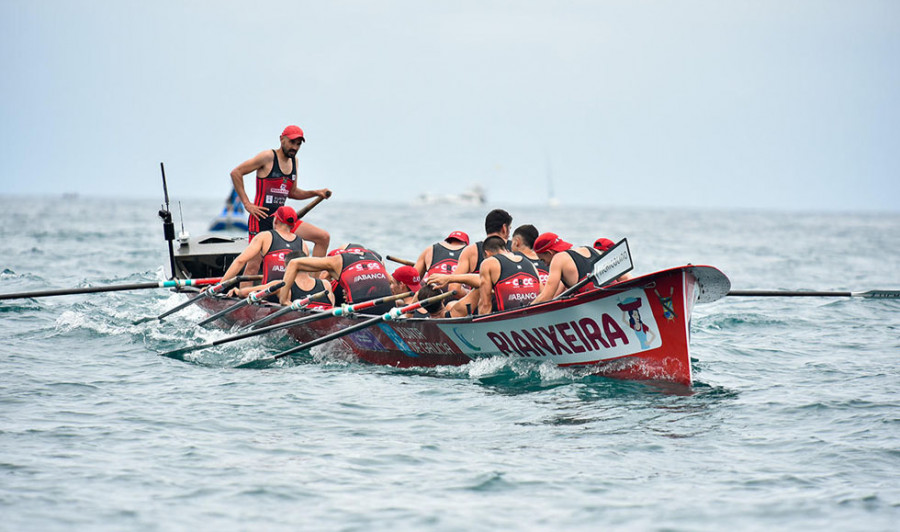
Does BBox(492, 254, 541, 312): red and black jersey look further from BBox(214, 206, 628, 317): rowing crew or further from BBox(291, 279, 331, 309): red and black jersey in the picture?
BBox(291, 279, 331, 309): red and black jersey

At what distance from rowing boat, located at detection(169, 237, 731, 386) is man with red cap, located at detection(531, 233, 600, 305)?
16.4 inches

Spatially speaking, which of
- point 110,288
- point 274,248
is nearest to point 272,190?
point 274,248

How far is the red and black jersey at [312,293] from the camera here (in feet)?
36.6

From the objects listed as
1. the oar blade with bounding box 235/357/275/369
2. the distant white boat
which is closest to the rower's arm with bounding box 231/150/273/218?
the oar blade with bounding box 235/357/275/369

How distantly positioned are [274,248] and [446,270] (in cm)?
230

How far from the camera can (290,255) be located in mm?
11555

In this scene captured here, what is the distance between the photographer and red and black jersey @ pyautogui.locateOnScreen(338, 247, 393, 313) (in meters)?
10.3

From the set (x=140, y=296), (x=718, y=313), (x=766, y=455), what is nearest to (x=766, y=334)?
(x=718, y=313)

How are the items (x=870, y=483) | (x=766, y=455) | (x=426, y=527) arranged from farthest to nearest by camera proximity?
1. (x=766, y=455)
2. (x=870, y=483)
3. (x=426, y=527)

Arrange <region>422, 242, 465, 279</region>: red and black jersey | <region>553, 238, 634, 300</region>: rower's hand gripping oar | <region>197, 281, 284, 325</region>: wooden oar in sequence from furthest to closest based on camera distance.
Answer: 1. <region>422, 242, 465, 279</region>: red and black jersey
2. <region>197, 281, 284, 325</region>: wooden oar
3. <region>553, 238, 634, 300</region>: rower's hand gripping oar

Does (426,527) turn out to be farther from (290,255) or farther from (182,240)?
(182,240)

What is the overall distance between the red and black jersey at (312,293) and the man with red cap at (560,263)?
305cm

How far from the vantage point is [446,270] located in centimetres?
1116

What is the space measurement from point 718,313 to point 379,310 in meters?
7.95
